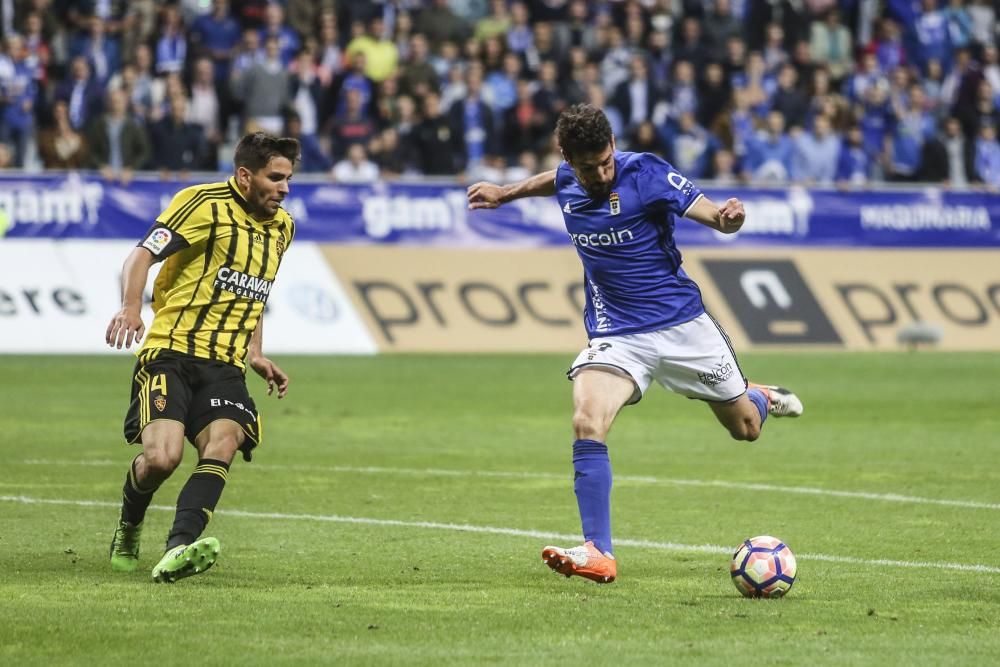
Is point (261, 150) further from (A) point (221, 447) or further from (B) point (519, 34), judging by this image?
(B) point (519, 34)

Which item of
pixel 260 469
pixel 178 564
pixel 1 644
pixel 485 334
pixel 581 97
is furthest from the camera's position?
pixel 581 97

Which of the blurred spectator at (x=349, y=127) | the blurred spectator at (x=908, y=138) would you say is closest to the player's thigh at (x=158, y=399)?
the blurred spectator at (x=349, y=127)

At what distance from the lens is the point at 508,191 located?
886 centimetres

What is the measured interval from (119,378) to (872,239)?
10.3m

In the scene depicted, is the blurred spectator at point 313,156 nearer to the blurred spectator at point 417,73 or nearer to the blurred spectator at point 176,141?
the blurred spectator at point 176,141

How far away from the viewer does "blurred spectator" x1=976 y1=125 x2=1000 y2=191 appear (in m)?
26.1

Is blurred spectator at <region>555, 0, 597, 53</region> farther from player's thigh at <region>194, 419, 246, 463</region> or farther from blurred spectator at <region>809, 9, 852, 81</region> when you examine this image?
player's thigh at <region>194, 419, 246, 463</region>

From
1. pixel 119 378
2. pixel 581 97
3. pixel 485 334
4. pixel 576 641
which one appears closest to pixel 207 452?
pixel 576 641

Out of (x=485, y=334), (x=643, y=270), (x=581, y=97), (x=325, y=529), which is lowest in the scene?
(x=485, y=334)

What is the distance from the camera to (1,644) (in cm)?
624

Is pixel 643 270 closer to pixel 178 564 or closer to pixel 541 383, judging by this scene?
pixel 178 564

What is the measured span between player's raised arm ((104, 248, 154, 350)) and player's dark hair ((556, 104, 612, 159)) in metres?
1.91

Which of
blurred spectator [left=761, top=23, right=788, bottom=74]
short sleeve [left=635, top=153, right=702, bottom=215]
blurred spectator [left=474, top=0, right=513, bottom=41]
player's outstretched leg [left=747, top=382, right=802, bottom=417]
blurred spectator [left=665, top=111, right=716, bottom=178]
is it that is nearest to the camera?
short sleeve [left=635, top=153, right=702, bottom=215]

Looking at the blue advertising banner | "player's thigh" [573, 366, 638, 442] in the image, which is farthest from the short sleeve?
the blue advertising banner
